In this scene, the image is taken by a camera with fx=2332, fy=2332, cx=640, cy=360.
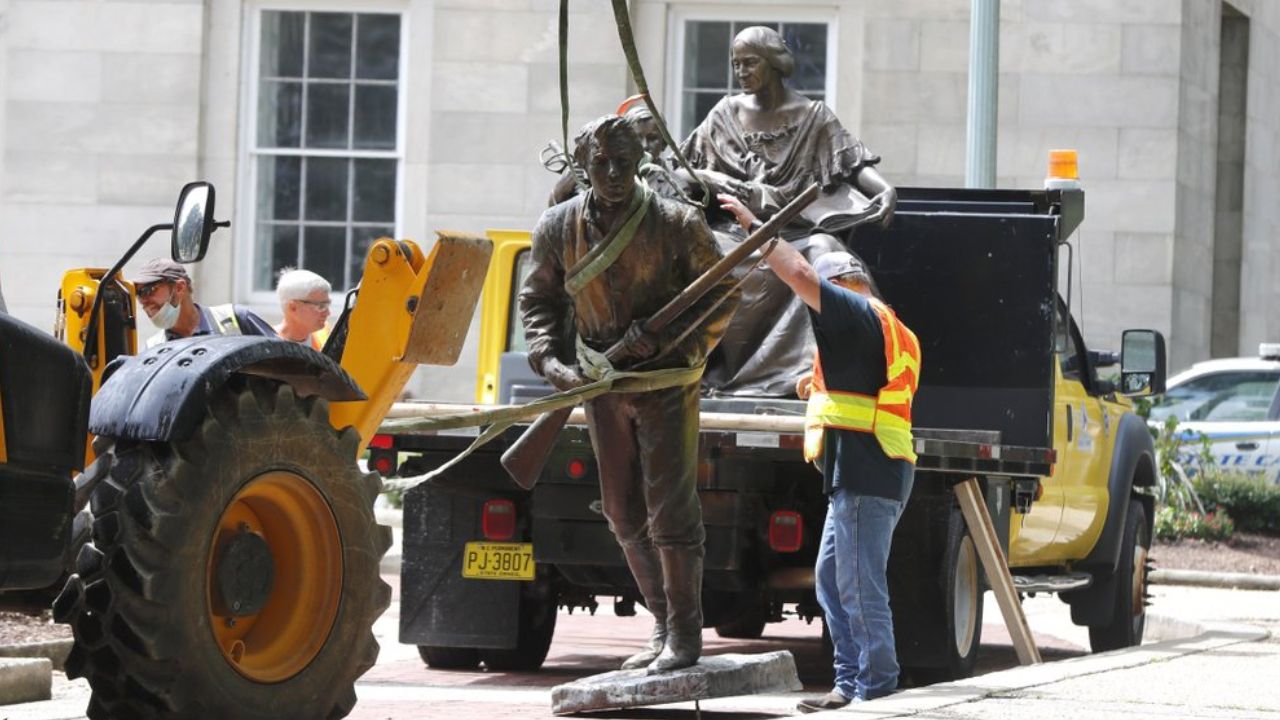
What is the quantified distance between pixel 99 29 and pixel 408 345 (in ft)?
48.7

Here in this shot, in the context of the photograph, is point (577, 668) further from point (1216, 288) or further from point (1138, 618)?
point (1216, 288)

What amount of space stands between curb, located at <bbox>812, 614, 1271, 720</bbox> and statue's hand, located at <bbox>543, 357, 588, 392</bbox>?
141 centimetres

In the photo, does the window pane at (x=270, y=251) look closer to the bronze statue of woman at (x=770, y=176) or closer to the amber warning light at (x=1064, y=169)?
the amber warning light at (x=1064, y=169)

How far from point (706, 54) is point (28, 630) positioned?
1224 cm

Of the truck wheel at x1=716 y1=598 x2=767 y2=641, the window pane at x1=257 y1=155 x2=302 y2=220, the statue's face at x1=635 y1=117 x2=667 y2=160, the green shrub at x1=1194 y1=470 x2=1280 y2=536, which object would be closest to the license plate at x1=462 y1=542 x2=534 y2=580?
the truck wheel at x1=716 y1=598 x2=767 y2=641

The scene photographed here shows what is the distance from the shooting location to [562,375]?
7.88 metres

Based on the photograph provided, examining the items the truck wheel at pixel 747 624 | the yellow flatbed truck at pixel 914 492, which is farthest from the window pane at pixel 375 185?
the truck wheel at pixel 747 624

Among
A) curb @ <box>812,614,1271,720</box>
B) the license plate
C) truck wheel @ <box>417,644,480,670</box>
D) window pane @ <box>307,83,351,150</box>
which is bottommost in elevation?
truck wheel @ <box>417,644,480,670</box>

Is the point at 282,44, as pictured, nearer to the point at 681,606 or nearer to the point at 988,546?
the point at 988,546

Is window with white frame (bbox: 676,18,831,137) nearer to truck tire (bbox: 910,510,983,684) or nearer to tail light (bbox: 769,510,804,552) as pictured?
truck tire (bbox: 910,510,983,684)

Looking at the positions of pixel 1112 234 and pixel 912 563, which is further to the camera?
pixel 1112 234

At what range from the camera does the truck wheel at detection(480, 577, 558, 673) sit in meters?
10.5

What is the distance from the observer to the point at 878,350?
8.55 metres

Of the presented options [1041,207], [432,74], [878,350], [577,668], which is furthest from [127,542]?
[432,74]
